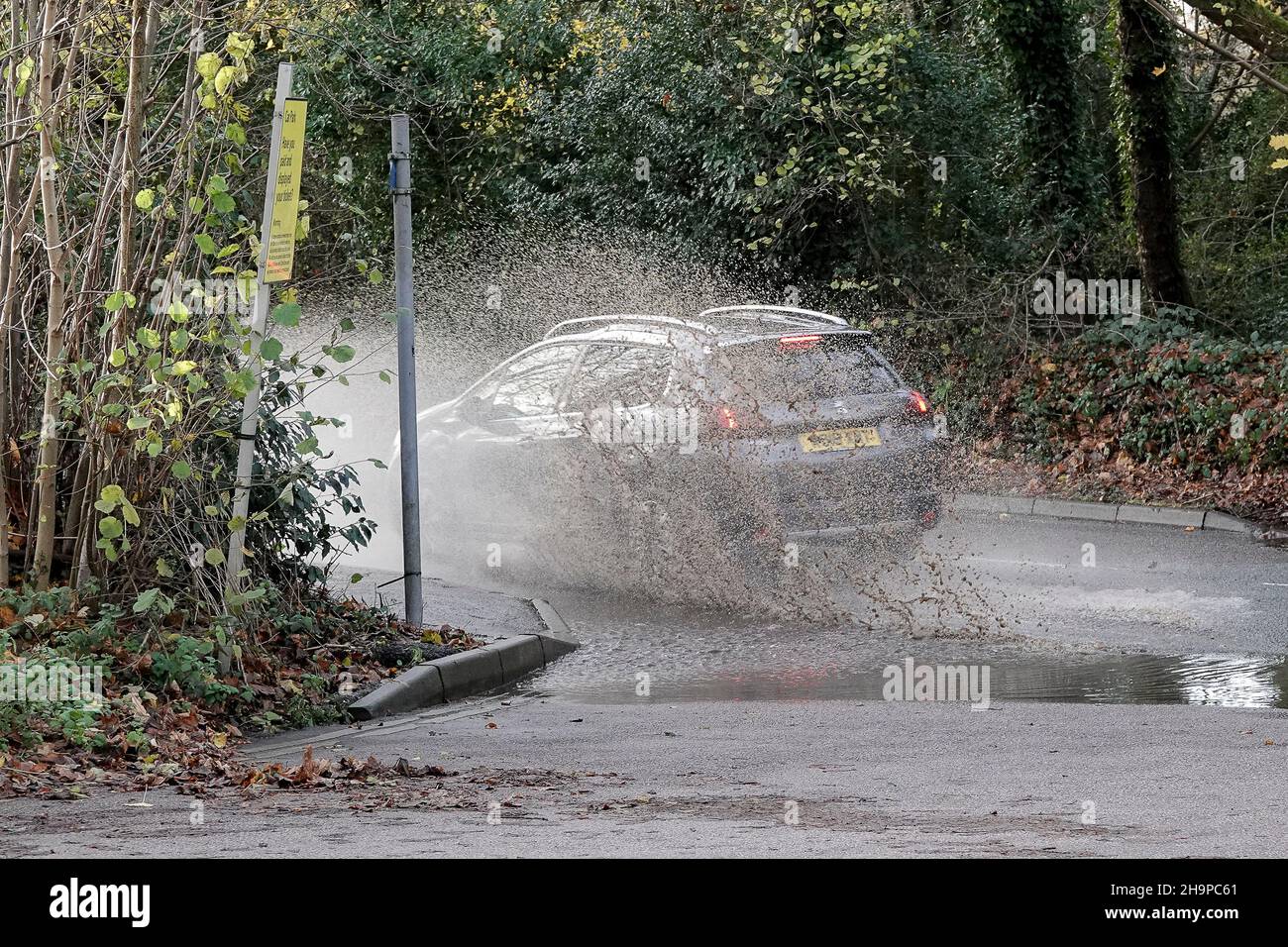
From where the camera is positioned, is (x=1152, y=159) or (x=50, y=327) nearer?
(x=50, y=327)

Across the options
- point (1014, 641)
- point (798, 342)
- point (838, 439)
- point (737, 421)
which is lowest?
point (1014, 641)

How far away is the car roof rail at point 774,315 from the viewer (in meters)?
12.6

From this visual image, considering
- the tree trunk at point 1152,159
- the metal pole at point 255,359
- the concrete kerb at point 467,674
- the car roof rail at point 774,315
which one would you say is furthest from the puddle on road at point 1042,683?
the tree trunk at point 1152,159

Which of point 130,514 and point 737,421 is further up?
point 737,421

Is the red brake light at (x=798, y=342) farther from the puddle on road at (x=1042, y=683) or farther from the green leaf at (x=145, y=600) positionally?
the green leaf at (x=145, y=600)

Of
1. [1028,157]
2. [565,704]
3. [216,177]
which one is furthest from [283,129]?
[1028,157]

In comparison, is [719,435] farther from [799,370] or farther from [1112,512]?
[1112,512]

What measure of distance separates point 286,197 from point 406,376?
1.87 m

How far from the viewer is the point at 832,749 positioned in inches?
296

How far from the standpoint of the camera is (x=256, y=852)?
5234mm

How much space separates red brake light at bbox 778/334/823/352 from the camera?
11680mm

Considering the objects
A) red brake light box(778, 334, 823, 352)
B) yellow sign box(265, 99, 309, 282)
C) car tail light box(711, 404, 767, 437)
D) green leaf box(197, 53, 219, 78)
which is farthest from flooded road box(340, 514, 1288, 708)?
green leaf box(197, 53, 219, 78)

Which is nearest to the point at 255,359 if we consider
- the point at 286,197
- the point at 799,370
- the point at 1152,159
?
the point at 286,197

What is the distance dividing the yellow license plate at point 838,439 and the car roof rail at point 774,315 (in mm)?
1275
